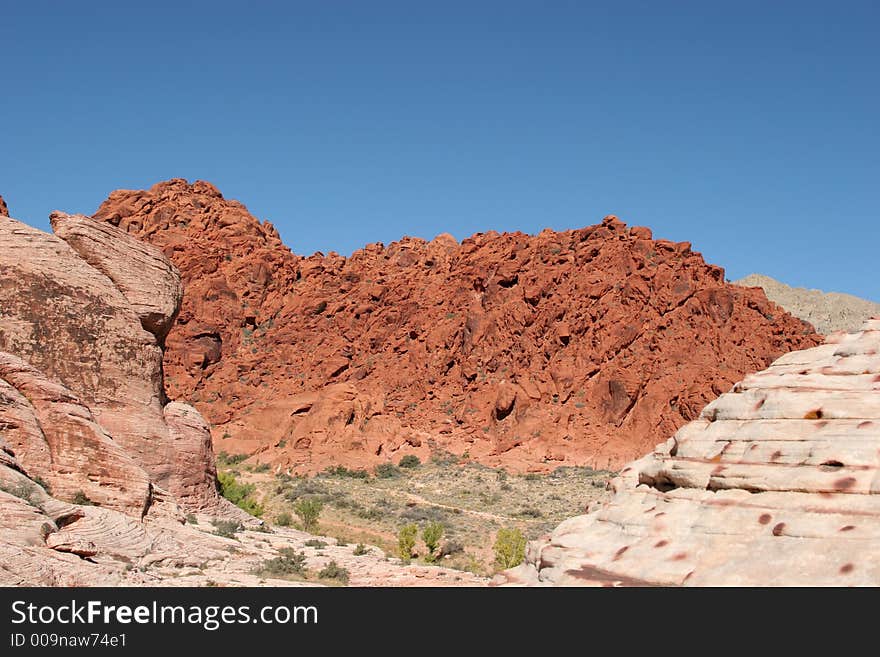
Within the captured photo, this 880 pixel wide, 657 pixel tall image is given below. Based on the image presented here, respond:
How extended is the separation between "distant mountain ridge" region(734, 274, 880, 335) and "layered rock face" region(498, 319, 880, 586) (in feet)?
365

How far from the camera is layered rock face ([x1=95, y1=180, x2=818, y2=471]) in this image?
153ft

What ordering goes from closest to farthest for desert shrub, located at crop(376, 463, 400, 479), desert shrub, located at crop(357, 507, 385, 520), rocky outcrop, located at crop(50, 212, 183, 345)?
rocky outcrop, located at crop(50, 212, 183, 345) → desert shrub, located at crop(357, 507, 385, 520) → desert shrub, located at crop(376, 463, 400, 479)

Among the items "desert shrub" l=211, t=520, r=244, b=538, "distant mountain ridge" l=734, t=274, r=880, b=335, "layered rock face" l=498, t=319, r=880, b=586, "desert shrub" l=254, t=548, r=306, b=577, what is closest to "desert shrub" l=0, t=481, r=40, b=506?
"desert shrub" l=254, t=548, r=306, b=577

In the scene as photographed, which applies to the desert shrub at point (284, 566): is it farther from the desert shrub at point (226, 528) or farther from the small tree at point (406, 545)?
the small tree at point (406, 545)

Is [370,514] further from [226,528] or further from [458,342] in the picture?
[458,342]

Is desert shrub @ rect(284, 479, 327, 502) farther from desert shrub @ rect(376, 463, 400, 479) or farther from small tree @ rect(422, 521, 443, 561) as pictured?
small tree @ rect(422, 521, 443, 561)

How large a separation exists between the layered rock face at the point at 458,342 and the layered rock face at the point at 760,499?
1440 inches

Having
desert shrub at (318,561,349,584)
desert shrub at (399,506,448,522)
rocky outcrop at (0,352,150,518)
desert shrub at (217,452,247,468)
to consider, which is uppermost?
desert shrub at (217,452,247,468)

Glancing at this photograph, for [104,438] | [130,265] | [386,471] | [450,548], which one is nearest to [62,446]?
[104,438]

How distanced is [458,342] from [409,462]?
40.8ft

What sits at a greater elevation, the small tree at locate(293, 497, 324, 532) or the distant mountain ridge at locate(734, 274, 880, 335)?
the distant mountain ridge at locate(734, 274, 880, 335)

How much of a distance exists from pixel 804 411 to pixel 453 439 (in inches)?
1662

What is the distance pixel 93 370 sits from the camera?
19422 millimetres

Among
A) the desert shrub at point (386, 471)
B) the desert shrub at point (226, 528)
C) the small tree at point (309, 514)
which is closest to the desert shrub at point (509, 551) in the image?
the desert shrub at point (226, 528)
